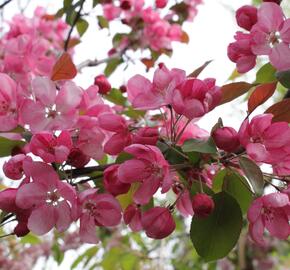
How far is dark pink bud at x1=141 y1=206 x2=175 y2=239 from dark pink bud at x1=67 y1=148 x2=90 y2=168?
0.53 ft

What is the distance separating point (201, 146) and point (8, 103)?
1.35 feet

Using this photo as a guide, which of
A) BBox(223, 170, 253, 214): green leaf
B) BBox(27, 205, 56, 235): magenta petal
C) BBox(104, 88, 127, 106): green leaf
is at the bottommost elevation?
BBox(104, 88, 127, 106): green leaf

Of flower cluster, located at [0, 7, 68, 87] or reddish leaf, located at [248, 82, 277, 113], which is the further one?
flower cluster, located at [0, 7, 68, 87]

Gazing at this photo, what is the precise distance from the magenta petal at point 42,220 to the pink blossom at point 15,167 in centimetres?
8

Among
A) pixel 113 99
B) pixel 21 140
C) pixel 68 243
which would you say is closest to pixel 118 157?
pixel 21 140

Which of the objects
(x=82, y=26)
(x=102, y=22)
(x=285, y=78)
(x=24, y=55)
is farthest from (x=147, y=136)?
(x=102, y=22)

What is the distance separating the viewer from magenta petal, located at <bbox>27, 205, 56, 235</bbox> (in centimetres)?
87

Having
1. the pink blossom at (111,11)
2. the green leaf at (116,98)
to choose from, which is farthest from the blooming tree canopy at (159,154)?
the pink blossom at (111,11)

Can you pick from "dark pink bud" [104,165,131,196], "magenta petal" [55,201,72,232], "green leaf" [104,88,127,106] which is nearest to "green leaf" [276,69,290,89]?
"dark pink bud" [104,165,131,196]

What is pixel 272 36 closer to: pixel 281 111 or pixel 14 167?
pixel 281 111

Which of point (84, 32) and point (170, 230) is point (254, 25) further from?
point (84, 32)

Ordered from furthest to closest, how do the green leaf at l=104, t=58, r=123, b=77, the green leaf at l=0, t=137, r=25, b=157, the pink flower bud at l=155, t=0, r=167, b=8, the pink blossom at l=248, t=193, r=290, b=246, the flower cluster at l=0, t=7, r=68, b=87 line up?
the green leaf at l=104, t=58, r=123, b=77 → the pink flower bud at l=155, t=0, r=167, b=8 → the flower cluster at l=0, t=7, r=68, b=87 → the green leaf at l=0, t=137, r=25, b=157 → the pink blossom at l=248, t=193, r=290, b=246

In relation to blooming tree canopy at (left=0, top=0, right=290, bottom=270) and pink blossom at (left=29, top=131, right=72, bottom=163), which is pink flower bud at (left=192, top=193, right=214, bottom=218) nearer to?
blooming tree canopy at (left=0, top=0, right=290, bottom=270)

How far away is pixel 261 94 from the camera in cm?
93
